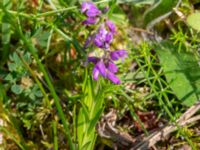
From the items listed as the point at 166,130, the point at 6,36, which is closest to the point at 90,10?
the point at 6,36

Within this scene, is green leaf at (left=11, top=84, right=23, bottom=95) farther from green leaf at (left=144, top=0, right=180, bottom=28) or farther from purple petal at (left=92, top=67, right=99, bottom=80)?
green leaf at (left=144, top=0, right=180, bottom=28)

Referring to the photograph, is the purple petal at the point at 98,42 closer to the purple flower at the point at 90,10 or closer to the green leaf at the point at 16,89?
the purple flower at the point at 90,10

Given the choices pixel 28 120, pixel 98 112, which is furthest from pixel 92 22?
pixel 28 120

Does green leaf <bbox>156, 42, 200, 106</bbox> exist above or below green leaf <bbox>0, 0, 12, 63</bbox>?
below

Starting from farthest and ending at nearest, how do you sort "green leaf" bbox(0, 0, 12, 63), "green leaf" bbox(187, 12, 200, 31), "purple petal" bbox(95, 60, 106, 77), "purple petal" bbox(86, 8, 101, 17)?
"green leaf" bbox(187, 12, 200, 31) → "green leaf" bbox(0, 0, 12, 63) → "purple petal" bbox(86, 8, 101, 17) → "purple petal" bbox(95, 60, 106, 77)

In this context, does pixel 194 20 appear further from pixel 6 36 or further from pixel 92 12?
pixel 6 36

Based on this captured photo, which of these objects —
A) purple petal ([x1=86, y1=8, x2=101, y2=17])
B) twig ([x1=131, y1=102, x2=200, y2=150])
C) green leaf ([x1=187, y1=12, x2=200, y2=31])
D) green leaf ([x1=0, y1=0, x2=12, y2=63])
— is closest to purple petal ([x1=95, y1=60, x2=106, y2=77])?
purple petal ([x1=86, y1=8, x2=101, y2=17])

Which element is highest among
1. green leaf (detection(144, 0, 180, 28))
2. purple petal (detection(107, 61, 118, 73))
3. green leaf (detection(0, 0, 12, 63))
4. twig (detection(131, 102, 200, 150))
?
green leaf (detection(0, 0, 12, 63))

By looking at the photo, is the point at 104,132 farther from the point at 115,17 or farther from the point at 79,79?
the point at 115,17
